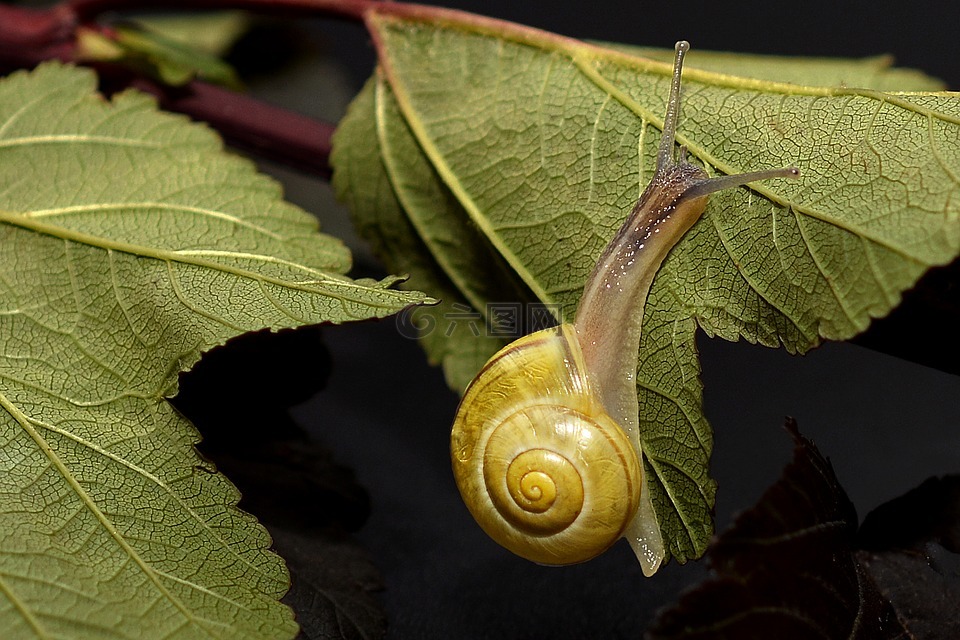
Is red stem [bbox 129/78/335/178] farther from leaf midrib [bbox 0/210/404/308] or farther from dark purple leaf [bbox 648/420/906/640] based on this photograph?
dark purple leaf [bbox 648/420/906/640]

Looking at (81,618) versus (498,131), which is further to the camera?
(498,131)

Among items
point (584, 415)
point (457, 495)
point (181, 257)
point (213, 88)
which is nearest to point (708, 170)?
point (584, 415)

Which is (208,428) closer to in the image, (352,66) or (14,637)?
(14,637)

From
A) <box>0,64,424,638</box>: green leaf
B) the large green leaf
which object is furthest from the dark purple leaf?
<box>0,64,424,638</box>: green leaf

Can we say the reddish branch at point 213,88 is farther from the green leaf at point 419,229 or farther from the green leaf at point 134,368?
the green leaf at point 134,368

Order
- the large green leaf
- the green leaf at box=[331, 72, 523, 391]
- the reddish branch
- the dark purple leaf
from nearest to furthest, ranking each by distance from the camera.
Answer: the dark purple leaf < the large green leaf < the green leaf at box=[331, 72, 523, 391] < the reddish branch

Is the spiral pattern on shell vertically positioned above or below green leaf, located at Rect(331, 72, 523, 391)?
below

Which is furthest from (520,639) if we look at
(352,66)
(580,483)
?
(352,66)
